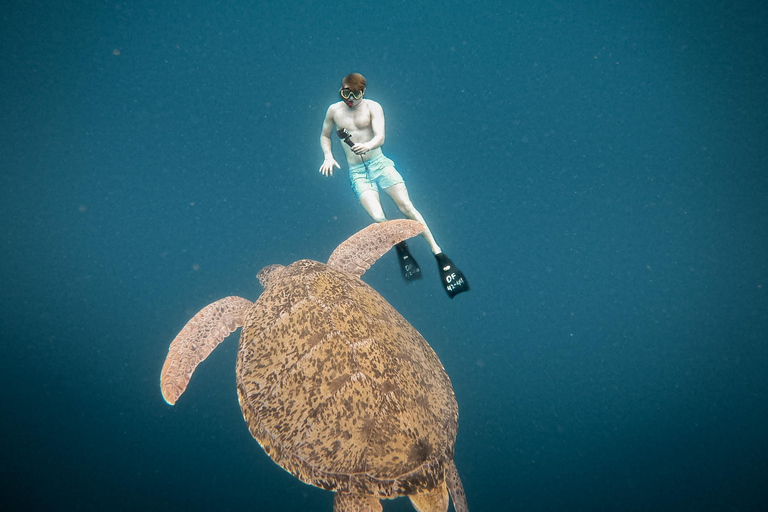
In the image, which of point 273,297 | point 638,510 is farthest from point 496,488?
point 273,297

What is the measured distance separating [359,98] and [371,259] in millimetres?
1597

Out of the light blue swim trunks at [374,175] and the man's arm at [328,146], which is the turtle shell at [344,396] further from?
the light blue swim trunks at [374,175]

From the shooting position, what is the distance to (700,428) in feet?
21.6

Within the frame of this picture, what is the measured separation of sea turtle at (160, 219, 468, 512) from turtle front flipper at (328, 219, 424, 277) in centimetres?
91

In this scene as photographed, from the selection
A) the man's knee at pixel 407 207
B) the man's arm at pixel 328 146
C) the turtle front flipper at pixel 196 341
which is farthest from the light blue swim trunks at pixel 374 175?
the turtle front flipper at pixel 196 341

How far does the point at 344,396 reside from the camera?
1780 millimetres

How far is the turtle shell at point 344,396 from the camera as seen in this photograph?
173cm

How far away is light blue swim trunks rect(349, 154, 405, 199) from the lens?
343 centimetres

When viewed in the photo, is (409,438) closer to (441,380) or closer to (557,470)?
(441,380)

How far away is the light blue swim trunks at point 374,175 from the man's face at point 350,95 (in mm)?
709

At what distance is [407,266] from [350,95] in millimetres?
1941

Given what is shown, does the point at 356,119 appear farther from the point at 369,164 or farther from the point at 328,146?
the point at 369,164

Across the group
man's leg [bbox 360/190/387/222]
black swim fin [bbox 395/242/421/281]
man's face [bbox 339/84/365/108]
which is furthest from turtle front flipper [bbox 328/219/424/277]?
man's face [bbox 339/84/365/108]

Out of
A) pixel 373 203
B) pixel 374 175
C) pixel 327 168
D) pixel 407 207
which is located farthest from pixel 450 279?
pixel 327 168
